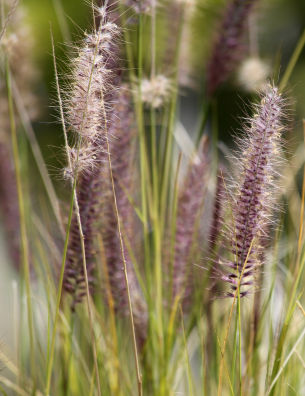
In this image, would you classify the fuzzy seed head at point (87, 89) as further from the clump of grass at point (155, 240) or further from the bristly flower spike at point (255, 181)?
the bristly flower spike at point (255, 181)

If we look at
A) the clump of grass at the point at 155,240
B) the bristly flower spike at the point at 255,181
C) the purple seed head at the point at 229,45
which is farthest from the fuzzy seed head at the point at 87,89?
the purple seed head at the point at 229,45

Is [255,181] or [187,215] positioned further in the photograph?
[187,215]

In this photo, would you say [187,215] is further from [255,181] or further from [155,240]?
[255,181]

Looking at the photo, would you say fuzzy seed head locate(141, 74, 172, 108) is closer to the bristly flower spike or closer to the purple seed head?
the purple seed head

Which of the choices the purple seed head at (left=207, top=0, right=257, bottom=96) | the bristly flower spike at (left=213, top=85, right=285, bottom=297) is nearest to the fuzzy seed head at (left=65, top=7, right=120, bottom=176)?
the bristly flower spike at (left=213, top=85, right=285, bottom=297)

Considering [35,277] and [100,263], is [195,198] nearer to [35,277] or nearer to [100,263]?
[100,263]

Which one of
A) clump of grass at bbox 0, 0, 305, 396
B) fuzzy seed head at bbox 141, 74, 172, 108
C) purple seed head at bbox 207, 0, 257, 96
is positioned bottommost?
clump of grass at bbox 0, 0, 305, 396

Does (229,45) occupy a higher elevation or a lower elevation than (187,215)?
higher

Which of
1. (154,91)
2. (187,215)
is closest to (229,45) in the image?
(154,91)
